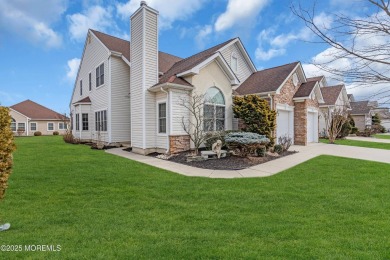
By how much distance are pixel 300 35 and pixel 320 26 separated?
0.44 metres

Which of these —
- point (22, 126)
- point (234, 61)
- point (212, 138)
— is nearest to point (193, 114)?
point (212, 138)

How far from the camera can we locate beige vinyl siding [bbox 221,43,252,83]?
1682 centimetres

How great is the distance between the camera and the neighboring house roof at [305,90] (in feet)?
52.8

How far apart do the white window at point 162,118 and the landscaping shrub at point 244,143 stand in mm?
3688

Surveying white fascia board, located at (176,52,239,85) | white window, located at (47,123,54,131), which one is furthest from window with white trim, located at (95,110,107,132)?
white window, located at (47,123,54,131)

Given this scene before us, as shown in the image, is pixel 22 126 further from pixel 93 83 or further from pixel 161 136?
pixel 161 136

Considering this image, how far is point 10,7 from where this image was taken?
920 centimetres

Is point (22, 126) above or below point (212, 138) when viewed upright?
above

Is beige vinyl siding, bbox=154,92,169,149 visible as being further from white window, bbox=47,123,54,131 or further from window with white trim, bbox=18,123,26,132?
white window, bbox=47,123,54,131

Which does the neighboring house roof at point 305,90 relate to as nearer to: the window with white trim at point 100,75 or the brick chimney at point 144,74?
the brick chimney at point 144,74

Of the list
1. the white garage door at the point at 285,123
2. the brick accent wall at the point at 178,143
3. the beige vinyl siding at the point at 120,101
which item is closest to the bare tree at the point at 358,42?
the brick accent wall at the point at 178,143

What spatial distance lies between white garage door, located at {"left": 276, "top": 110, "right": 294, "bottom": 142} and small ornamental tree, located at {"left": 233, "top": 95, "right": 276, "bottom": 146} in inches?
99.2

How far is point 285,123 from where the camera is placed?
16188 millimetres

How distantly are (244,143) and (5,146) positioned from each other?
835 cm
